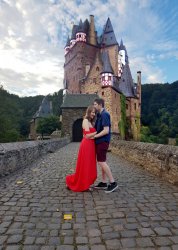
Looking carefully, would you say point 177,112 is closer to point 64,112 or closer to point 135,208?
point 64,112

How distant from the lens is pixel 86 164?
5398 mm

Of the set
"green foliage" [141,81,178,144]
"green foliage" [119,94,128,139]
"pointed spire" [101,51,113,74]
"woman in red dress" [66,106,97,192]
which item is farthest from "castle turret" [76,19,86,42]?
"woman in red dress" [66,106,97,192]

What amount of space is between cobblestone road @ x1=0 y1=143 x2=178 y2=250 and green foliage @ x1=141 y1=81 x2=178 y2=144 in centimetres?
5749

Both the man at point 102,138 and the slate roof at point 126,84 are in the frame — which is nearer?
the man at point 102,138

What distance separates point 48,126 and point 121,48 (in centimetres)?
3142

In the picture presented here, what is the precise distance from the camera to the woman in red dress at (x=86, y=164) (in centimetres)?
534

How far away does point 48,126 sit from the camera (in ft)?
173

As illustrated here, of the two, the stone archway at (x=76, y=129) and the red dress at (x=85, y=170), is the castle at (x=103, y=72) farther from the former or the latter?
the red dress at (x=85, y=170)

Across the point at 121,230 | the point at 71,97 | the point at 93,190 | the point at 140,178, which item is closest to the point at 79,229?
the point at 121,230

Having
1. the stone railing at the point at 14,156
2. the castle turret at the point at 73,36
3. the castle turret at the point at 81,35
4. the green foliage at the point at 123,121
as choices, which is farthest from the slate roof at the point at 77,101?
the castle turret at the point at 73,36

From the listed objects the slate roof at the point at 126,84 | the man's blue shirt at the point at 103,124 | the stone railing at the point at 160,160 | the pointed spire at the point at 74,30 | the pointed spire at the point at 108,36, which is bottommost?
the stone railing at the point at 160,160

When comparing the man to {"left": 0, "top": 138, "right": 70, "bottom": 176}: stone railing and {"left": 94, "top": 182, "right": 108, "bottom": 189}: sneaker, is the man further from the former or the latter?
{"left": 0, "top": 138, "right": 70, "bottom": 176}: stone railing

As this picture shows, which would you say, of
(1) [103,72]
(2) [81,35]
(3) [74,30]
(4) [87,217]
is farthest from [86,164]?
Answer: (3) [74,30]

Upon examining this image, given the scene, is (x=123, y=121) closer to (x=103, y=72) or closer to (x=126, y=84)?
(x=126, y=84)
